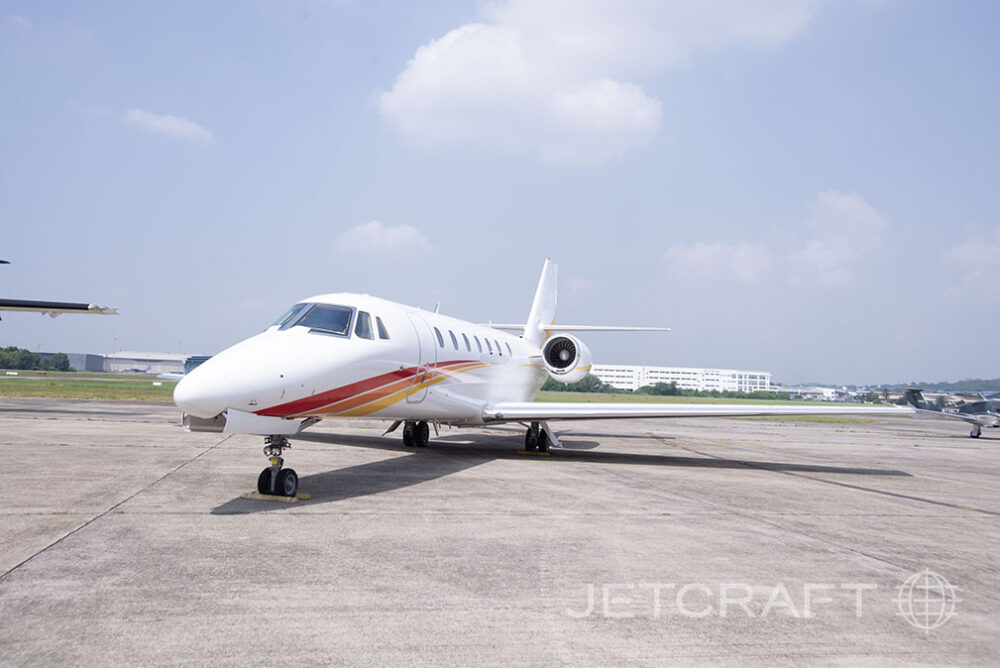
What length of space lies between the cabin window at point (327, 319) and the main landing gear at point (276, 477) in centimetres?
155

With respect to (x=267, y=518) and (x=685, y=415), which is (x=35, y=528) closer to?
(x=267, y=518)

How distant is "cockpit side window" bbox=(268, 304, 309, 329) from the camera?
8.59 m

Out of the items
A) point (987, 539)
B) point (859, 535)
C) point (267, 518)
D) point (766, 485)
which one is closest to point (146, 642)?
point (267, 518)

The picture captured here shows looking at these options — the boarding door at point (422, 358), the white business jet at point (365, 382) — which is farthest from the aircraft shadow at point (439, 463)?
the boarding door at point (422, 358)

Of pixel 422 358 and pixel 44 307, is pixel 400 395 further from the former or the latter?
pixel 44 307

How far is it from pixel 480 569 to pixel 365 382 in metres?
4.68

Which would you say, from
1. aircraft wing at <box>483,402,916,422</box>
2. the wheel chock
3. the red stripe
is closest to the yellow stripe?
the red stripe

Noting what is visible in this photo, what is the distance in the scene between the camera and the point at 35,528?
5.84 m

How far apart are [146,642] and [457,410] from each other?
9.12m

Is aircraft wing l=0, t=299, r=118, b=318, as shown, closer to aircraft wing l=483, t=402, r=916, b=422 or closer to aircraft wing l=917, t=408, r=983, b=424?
aircraft wing l=483, t=402, r=916, b=422

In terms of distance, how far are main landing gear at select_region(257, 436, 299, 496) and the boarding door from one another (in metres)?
3.00

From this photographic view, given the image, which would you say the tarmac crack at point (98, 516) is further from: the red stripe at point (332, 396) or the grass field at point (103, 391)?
the grass field at point (103, 391)

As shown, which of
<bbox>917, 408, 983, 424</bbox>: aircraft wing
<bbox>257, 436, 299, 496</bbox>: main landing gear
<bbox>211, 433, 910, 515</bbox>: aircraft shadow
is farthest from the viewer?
<bbox>917, 408, 983, 424</bbox>: aircraft wing

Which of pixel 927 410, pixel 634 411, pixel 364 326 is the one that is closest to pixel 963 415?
pixel 927 410
